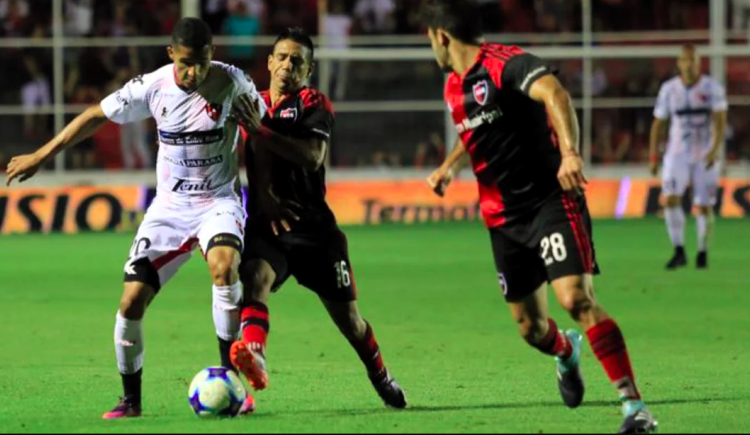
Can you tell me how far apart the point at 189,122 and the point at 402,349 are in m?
3.82

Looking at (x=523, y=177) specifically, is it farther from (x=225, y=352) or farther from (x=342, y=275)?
(x=225, y=352)

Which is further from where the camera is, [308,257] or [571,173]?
[308,257]

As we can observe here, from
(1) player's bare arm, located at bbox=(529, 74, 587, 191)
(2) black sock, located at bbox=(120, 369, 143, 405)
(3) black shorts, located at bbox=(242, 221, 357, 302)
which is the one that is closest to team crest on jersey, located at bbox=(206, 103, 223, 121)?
(3) black shorts, located at bbox=(242, 221, 357, 302)

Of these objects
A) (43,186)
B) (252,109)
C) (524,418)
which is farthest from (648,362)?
(43,186)

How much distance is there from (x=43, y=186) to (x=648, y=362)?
16.5m

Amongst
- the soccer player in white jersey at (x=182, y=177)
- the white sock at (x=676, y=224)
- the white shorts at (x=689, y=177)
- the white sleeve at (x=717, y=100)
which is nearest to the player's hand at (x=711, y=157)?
the white shorts at (x=689, y=177)

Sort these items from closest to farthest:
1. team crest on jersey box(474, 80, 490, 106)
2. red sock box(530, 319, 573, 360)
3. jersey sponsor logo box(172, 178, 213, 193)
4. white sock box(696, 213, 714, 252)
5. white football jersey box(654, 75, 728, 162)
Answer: team crest on jersey box(474, 80, 490, 106) < red sock box(530, 319, 573, 360) < jersey sponsor logo box(172, 178, 213, 193) < white sock box(696, 213, 714, 252) < white football jersey box(654, 75, 728, 162)

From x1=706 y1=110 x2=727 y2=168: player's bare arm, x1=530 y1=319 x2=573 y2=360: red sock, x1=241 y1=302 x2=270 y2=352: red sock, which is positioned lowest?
x1=706 y1=110 x2=727 y2=168: player's bare arm

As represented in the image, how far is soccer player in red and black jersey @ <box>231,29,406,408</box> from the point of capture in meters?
8.80

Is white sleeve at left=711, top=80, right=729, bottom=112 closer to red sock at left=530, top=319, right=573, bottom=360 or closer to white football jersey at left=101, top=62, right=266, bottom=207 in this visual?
red sock at left=530, top=319, right=573, bottom=360

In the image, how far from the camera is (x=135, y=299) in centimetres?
839

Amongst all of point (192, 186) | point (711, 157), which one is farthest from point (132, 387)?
point (711, 157)

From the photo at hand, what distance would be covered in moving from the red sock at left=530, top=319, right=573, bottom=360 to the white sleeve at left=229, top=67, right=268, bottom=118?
1.89m

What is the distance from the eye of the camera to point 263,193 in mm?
8883
